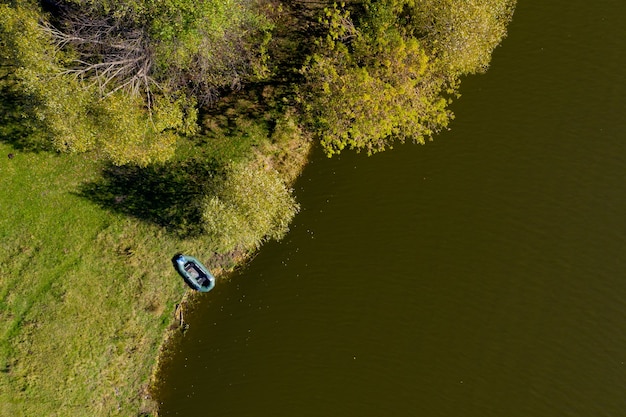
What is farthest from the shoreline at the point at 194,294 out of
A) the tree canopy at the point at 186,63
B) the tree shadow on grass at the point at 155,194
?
the tree shadow on grass at the point at 155,194

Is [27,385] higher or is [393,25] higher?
[393,25]

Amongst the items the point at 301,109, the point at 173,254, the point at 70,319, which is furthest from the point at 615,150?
the point at 70,319

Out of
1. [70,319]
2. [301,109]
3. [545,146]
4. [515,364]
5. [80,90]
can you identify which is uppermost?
[80,90]

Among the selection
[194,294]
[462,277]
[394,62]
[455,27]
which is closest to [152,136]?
[194,294]

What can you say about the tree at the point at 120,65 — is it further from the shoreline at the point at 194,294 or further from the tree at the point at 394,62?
the shoreline at the point at 194,294

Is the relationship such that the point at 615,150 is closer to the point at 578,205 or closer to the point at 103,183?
the point at 578,205

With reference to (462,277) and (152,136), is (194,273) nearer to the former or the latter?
(152,136)

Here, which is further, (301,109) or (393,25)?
(301,109)
